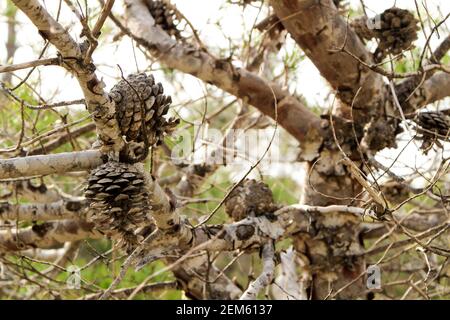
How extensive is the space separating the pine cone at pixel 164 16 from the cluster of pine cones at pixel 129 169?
969mm

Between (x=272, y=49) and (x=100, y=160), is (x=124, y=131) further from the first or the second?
(x=272, y=49)

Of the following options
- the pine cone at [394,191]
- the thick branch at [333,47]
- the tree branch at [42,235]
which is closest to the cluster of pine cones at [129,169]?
the thick branch at [333,47]

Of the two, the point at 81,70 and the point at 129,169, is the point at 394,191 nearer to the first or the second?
the point at 129,169

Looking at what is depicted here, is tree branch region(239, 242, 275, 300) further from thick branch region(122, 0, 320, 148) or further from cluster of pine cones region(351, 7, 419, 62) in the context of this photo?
cluster of pine cones region(351, 7, 419, 62)

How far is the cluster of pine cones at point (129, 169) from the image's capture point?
52.8 inches

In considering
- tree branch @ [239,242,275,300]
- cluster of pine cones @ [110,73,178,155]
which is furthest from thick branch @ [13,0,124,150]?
tree branch @ [239,242,275,300]

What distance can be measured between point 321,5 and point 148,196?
2.88 ft

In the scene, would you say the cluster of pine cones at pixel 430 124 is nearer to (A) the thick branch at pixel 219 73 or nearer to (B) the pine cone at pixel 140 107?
(A) the thick branch at pixel 219 73

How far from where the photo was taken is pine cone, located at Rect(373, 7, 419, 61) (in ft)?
6.79

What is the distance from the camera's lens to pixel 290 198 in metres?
3.75

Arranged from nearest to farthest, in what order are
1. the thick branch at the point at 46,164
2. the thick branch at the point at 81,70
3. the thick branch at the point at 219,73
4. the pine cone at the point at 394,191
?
the thick branch at the point at 81,70 < the thick branch at the point at 46,164 < the thick branch at the point at 219,73 < the pine cone at the point at 394,191

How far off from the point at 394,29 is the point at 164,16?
742 millimetres

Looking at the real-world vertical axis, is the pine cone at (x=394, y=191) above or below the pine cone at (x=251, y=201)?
above
